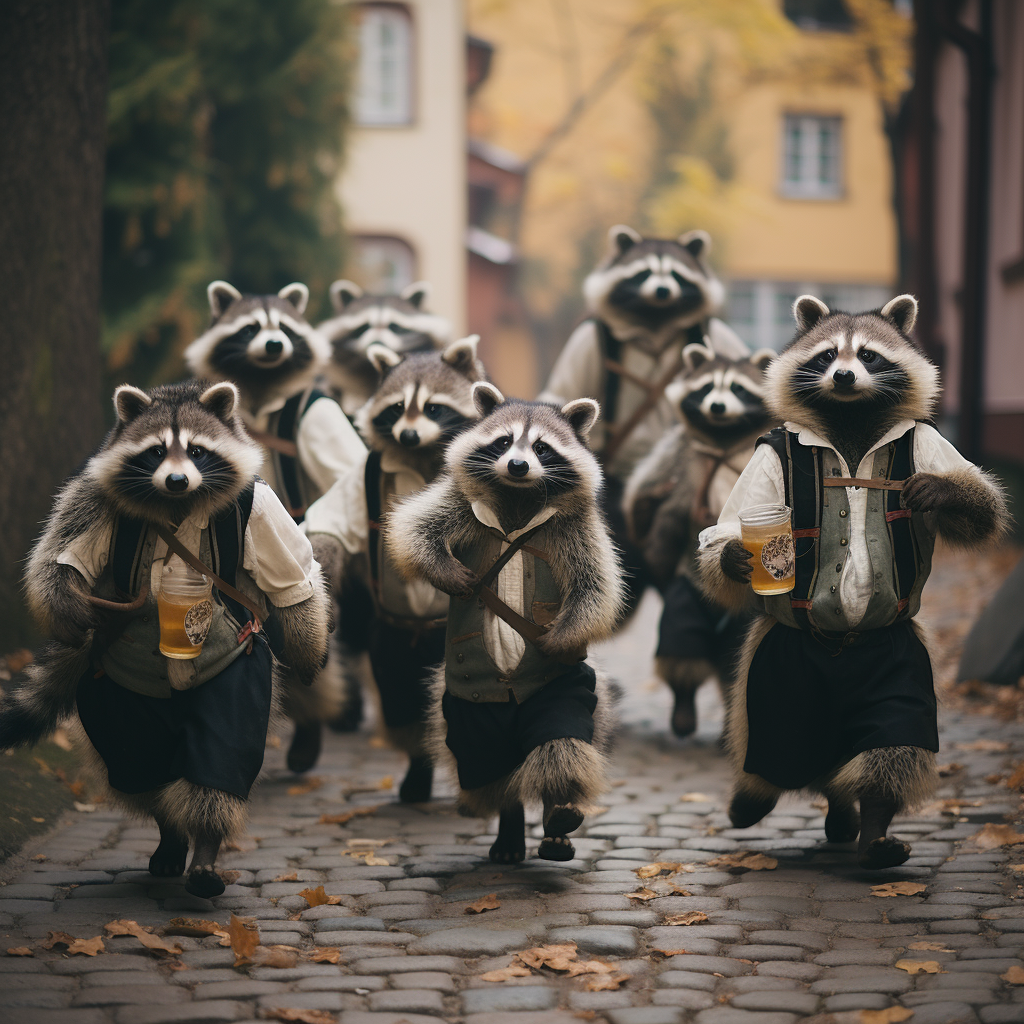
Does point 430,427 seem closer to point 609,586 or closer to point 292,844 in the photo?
point 609,586

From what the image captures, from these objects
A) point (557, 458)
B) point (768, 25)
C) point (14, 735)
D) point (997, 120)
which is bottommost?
point (14, 735)

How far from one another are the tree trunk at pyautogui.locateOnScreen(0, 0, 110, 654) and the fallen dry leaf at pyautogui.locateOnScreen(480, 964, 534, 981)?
3.62 m

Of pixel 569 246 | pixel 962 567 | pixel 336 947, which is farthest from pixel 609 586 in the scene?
pixel 569 246

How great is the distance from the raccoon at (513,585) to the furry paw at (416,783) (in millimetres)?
1026

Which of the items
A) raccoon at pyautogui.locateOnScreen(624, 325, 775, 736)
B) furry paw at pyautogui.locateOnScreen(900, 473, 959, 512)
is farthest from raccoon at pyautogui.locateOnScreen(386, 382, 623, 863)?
raccoon at pyautogui.locateOnScreen(624, 325, 775, 736)

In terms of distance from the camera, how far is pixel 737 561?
437cm

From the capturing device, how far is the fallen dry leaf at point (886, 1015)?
10.5 ft

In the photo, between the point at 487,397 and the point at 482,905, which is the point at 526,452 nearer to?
the point at 487,397

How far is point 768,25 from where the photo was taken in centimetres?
2305

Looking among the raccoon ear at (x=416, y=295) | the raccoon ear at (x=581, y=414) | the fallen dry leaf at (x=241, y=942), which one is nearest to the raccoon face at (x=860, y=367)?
the raccoon ear at (x=581, y=414)

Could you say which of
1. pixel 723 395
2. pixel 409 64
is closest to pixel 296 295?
pixel 723 395

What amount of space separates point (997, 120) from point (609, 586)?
8893 millimetres

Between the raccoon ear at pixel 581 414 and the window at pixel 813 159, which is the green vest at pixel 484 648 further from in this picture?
the window at pixel 813 159

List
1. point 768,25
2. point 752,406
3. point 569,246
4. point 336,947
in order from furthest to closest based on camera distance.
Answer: point 569,246 → point 768,25 → point 752,406 → point 336,947
